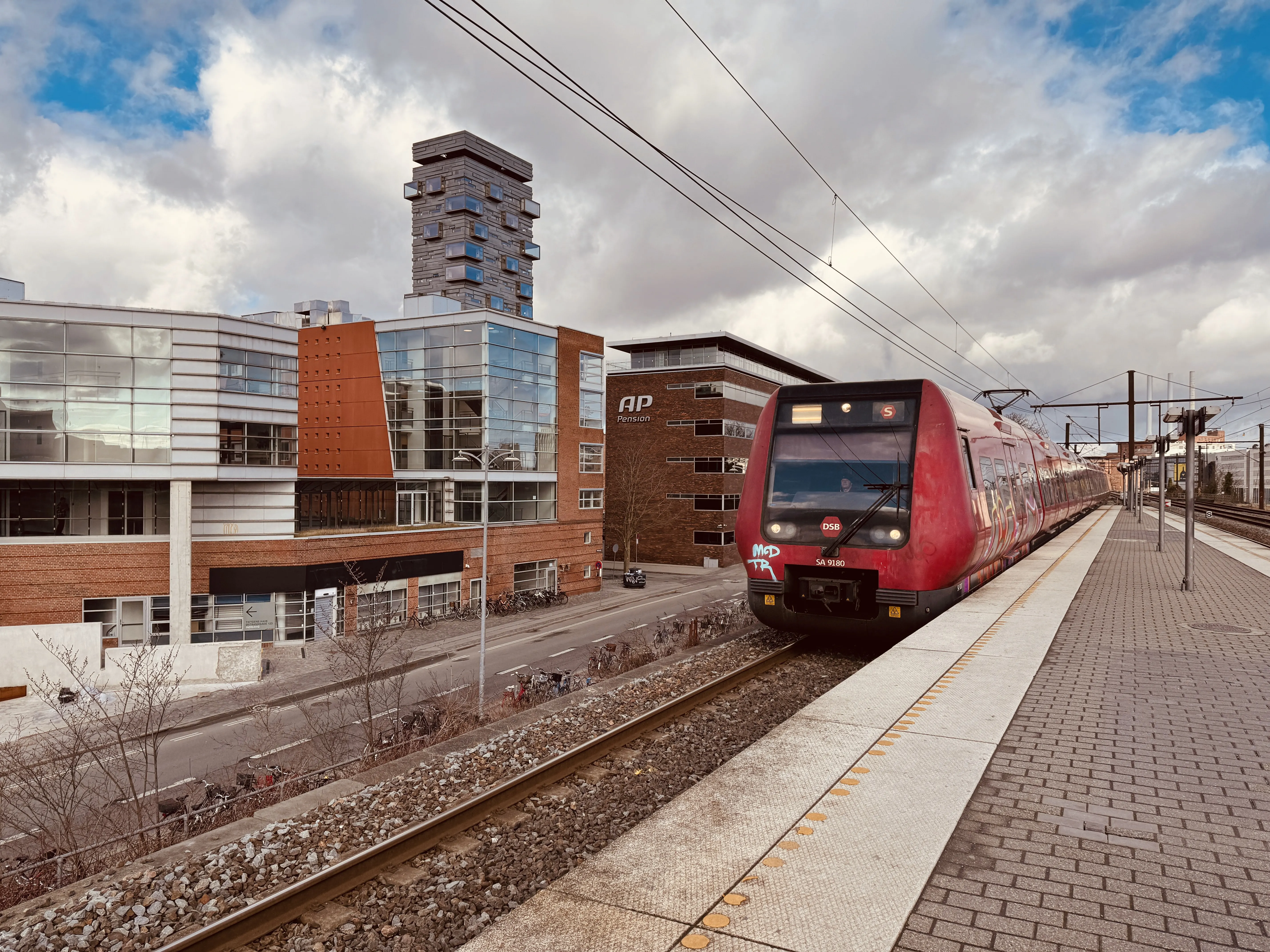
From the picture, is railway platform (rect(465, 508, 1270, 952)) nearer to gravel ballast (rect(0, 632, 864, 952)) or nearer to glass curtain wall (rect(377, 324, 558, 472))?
gravel ballast (rect(0, 632, 864, 952))

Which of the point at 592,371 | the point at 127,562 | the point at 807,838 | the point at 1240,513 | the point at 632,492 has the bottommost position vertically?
the point at 127,562

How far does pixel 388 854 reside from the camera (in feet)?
17.5

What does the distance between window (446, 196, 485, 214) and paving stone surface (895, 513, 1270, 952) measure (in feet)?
340

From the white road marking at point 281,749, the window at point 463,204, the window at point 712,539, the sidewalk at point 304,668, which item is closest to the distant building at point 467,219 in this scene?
the window at point 463,204

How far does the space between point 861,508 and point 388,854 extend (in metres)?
7.95

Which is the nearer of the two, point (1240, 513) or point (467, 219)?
point (1240, 513)

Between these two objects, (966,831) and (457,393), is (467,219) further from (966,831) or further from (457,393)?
(966,831)

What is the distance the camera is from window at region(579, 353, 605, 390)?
43312mm

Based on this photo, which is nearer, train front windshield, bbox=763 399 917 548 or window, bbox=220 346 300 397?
train front windshield, bbox=763 399 917 548

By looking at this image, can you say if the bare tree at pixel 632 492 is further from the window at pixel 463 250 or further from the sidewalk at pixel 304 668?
the window at pixel 463 250

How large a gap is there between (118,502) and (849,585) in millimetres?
27893

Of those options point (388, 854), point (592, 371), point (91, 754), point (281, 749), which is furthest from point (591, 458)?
point (388, 854)

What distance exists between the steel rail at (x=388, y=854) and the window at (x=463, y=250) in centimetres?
10104

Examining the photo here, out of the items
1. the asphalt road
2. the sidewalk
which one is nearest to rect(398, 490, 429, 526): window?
the sidewalk
